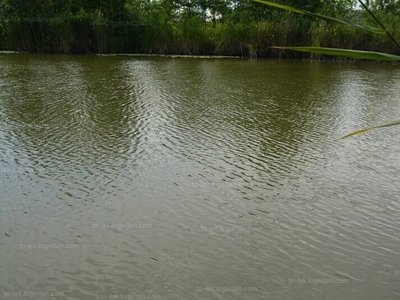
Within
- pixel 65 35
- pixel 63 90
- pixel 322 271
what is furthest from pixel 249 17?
pixel 322 271

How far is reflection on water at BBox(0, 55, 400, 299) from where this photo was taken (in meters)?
2.57

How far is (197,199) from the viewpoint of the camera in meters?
3.60

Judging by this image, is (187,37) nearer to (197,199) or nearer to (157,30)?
(157,30)

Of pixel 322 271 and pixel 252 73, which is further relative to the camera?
pixel 252 73

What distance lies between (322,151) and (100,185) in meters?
2.28

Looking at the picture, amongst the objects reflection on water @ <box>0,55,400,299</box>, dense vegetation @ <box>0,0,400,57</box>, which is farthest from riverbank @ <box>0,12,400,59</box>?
reflection on water @ <box>0,55,400,299</box>

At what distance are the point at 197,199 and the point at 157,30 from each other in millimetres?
14179

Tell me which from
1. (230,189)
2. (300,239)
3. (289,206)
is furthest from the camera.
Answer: (230,189)

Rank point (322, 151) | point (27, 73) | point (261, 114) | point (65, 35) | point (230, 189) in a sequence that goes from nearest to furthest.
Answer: point (230, 189) → point (322, 151) → point (261, 114) → point (27, 73) → point (65, 35)

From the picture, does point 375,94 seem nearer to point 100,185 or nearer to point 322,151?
point 322,151

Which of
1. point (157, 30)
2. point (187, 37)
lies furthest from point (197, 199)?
point (157, 30)

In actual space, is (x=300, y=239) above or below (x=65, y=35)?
below

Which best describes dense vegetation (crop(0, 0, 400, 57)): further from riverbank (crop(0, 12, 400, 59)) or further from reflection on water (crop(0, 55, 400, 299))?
reflection on water (crop(0, 55, 400, 299))

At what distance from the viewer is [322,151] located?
4.87 m
